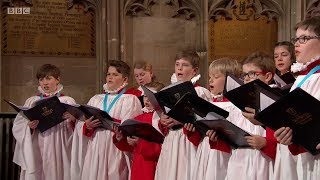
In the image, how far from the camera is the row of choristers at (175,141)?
3.36 metres

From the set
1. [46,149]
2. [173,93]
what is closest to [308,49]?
[173,93]

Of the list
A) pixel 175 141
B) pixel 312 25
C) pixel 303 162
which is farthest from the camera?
pixel 175 141

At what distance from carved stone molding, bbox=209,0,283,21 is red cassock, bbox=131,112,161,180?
3.96 m

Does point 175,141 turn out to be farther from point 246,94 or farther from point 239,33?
point 239,33

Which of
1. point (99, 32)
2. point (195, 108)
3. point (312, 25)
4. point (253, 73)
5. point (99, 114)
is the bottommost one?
point (99, 114)

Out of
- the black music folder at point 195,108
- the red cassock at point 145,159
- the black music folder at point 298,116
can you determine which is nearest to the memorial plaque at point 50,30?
the red cassock at point 145,159

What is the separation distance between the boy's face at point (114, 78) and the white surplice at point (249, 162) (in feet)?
6.50

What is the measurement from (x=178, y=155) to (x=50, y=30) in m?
4.20

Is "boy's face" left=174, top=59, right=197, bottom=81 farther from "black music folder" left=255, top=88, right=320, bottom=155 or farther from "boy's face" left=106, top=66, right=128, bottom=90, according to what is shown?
"black music folder" left=255, top=88, right=320, bottom=155

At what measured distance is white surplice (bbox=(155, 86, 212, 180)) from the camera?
4.94 metres

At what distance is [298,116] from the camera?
3014mm

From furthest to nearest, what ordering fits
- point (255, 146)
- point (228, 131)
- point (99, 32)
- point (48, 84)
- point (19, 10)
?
point (99, 32) < point (19, 10) < point (48, 84) < point (228, 131) < point (255, 146)

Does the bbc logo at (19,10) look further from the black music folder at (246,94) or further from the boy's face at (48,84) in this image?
the black music folder at (246,94)

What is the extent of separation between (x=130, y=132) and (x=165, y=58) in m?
3.72
